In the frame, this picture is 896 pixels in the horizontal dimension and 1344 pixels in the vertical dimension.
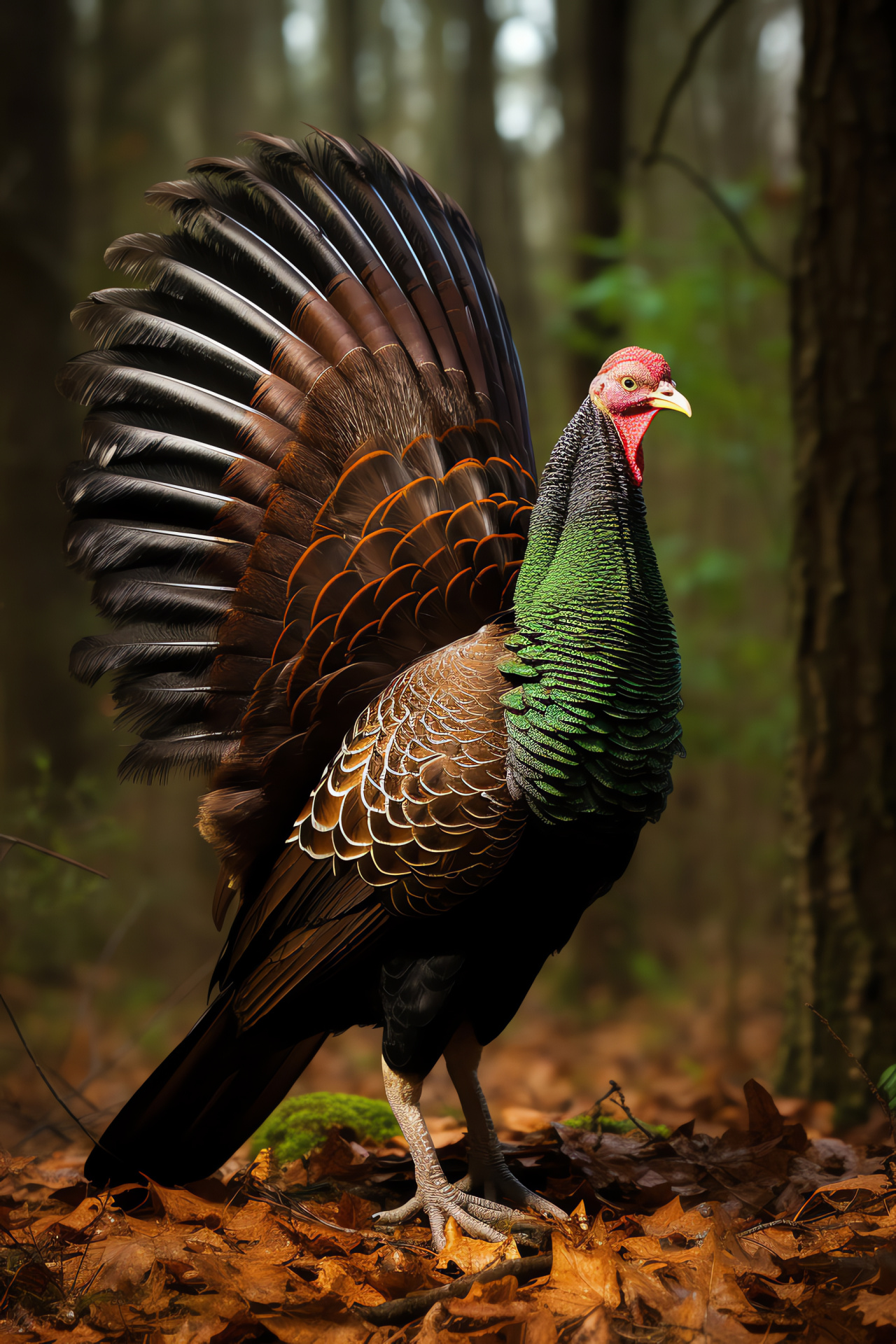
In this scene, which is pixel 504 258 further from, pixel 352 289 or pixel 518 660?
pixel 518 660

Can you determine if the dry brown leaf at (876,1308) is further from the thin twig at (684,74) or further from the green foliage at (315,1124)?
the thin twig at (684,74)

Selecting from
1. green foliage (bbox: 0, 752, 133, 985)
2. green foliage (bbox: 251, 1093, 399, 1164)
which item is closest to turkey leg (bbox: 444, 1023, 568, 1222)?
green foliage (bbox: 251, 1093, 399, 1164)

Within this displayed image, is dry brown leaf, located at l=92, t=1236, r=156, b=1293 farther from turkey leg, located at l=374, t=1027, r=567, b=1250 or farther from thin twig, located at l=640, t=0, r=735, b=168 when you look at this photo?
thin twig, located at l=640, t=0, r=735, b=168

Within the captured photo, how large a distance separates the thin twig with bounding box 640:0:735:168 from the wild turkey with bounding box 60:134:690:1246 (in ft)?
5.81

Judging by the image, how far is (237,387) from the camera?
3010 millimetres

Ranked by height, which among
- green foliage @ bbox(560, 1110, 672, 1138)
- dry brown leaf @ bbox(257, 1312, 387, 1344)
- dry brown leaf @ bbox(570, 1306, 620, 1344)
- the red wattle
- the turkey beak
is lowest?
green foliage @ bbox(560, 1110, 672, 1138)

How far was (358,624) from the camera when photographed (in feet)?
9.38

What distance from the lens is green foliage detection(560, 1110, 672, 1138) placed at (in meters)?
3.35

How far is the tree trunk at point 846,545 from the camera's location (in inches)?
154

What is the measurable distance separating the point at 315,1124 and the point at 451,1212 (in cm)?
103

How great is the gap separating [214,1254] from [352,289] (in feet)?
9.21

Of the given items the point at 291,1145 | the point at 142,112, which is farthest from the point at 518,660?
the point at 142,112

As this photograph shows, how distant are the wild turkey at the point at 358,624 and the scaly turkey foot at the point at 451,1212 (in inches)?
0.5

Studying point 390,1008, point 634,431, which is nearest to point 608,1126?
point 390,1008
